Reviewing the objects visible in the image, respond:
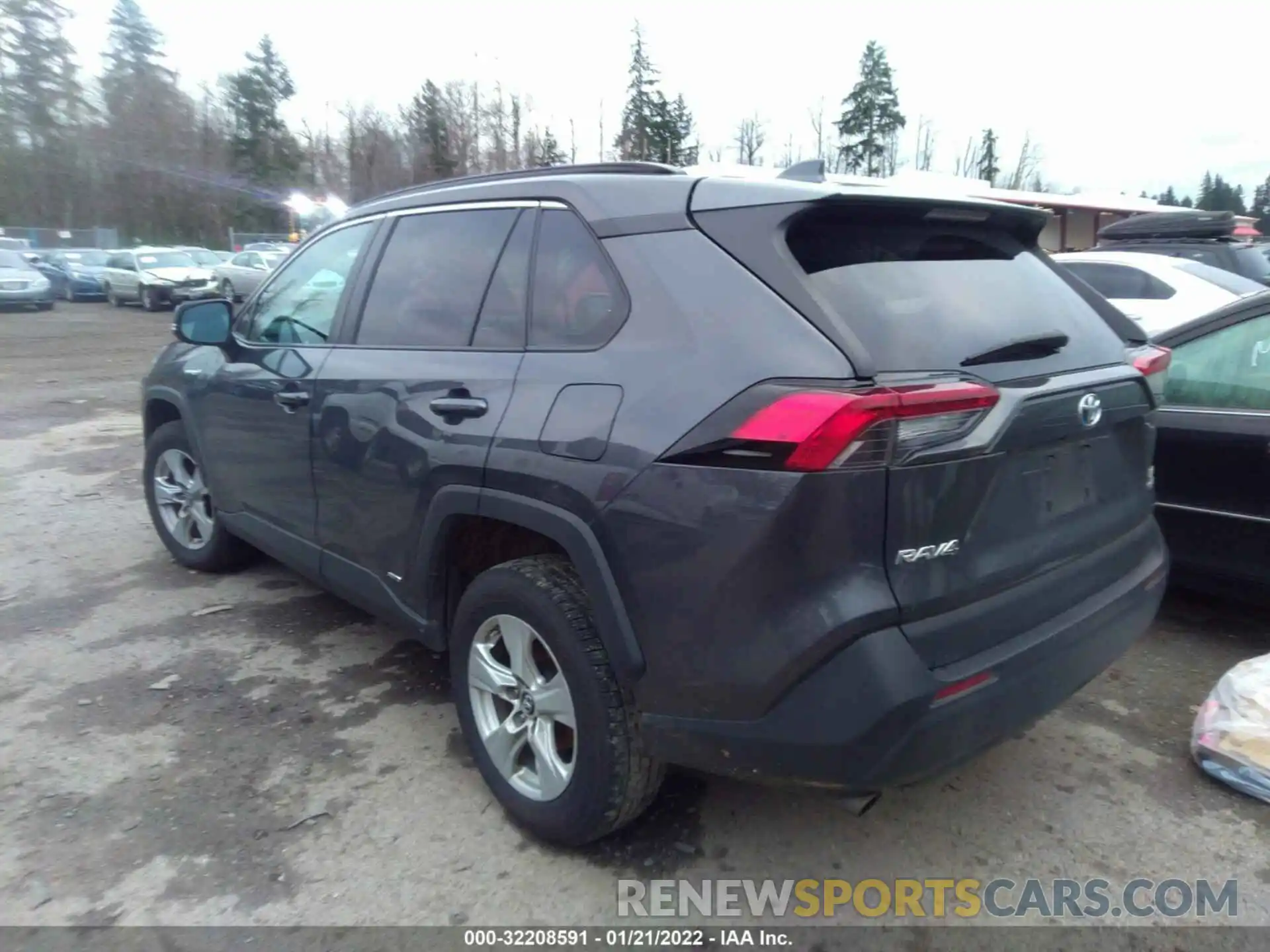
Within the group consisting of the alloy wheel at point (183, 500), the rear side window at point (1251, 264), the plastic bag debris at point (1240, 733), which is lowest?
the plastic bag debris at point (1240, 733)

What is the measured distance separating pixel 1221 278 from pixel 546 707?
8.03 metres

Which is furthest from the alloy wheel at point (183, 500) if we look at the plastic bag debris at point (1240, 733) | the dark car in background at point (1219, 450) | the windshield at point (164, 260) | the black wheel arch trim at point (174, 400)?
the windshield at point (164, 260)

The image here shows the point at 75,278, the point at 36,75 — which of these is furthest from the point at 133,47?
the point at 75,278

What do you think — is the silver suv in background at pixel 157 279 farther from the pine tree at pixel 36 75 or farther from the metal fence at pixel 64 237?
the pine tree at pixel 36 75

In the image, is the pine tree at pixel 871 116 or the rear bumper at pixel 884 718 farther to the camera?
the pine tree at pixel 871 116

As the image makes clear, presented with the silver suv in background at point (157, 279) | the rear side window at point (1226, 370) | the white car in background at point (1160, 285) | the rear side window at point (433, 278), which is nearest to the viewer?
the rear side window at point (433, 278)

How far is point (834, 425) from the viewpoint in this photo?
1.97 meters

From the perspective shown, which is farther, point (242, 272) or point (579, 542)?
point (242, 272)

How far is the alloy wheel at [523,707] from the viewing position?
2.62 meters

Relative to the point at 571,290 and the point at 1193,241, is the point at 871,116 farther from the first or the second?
the point at 571,290

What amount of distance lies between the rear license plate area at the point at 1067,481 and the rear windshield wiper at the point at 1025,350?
255 millimetres

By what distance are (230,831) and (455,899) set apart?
0.79 m

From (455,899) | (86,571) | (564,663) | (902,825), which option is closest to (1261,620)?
(902,825)

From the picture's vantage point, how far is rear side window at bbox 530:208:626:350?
2506 millimetres
